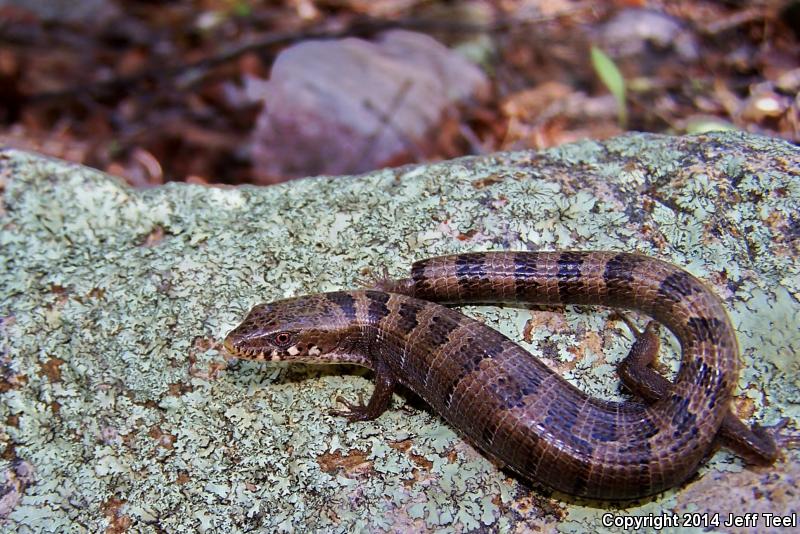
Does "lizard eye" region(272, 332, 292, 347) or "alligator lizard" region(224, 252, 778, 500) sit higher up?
"alligator lizard" region(224, 252, 778, 500)

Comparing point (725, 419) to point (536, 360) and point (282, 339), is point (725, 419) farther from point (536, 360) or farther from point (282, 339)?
point (282, 339)

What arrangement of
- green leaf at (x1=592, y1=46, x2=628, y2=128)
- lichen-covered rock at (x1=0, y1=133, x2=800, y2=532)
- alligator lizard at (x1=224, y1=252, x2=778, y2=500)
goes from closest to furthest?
alligator lizard at (x1=224, y1=252, x2=778, y2=500)
lichen-covered rock at (x1=0, y1=133, x2=800, y2=532)
green leaf at (x1=592, y1=46, x2=628, y2=128)

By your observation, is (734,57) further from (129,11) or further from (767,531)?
(129,11)

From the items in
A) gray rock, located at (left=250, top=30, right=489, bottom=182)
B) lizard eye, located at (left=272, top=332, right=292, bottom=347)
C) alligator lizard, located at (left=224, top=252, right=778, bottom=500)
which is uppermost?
alligator lizard, located at (left=224, top=252, right=778, bottom=500)

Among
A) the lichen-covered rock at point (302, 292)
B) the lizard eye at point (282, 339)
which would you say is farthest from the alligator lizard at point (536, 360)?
the lichen-covered rock at point (302, 292)

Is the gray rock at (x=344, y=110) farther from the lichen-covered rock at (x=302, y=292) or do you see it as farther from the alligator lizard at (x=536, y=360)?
the alligator lizard at (x=536, y=360)

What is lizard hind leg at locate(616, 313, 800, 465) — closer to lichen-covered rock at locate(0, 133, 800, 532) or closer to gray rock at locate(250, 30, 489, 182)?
lichen-covered rock at locate(0, 133, 800, 532)

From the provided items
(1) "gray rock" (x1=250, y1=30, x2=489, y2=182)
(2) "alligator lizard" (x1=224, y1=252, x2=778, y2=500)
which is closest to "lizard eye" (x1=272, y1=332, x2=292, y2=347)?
(2) "alligator lizard" (x1=224, y1=252, x2=778, y2=500)
